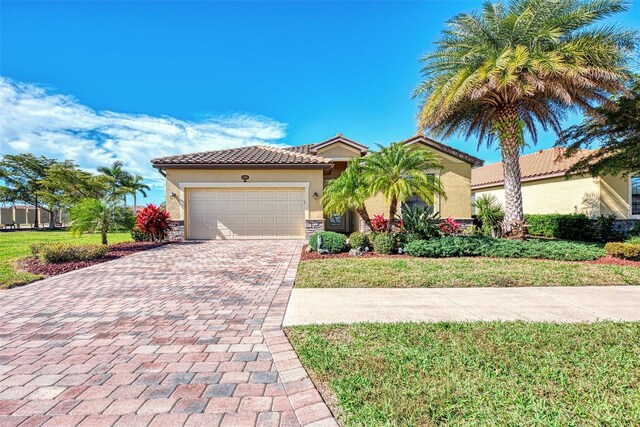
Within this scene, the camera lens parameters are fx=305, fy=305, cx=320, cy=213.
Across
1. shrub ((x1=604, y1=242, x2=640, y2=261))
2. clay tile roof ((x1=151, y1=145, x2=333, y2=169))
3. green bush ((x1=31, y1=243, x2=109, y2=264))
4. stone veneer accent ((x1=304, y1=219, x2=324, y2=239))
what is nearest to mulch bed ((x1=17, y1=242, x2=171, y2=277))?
green bush ((x1=31, y1=243, x2=109, y2=264))

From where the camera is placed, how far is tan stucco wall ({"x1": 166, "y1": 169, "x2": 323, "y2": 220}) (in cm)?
1498

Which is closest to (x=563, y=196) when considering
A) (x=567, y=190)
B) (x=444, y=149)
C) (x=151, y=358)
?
(x=567, y=190)

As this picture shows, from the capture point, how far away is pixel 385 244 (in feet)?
33.8

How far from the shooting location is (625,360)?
310 cm

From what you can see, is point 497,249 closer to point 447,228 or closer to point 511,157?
point 447,228

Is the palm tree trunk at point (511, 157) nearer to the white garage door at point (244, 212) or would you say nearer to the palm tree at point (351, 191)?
the palm tree at point (351, 191)

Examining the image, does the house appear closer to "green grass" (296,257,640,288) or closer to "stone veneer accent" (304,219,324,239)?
"stone veneer accent" (304,219,324,239)

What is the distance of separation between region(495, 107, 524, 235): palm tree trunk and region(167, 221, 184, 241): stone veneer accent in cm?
1440

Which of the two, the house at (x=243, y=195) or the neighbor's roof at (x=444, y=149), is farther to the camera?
the neighbor's roof at (x=444, y=149)

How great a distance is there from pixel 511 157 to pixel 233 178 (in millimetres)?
12188

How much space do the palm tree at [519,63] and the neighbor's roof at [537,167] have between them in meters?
4.52

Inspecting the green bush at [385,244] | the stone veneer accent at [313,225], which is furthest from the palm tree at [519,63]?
the stone veneer accent at [313,225]

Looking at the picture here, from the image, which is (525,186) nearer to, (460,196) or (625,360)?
(460,196)

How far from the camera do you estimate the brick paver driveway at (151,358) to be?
2434 millimetres
